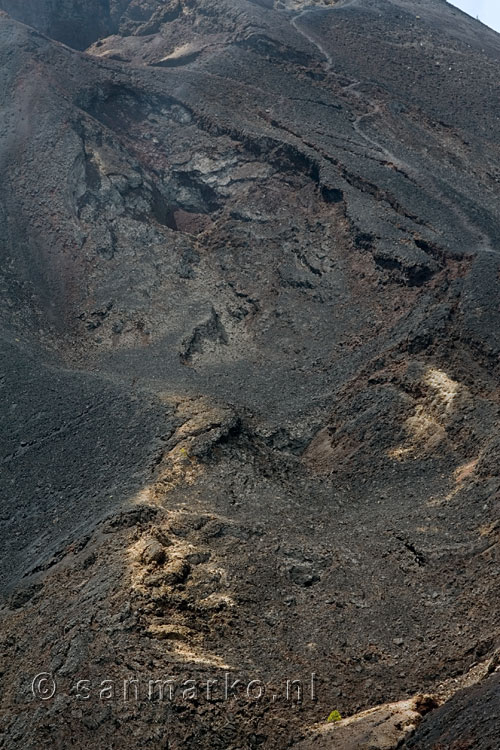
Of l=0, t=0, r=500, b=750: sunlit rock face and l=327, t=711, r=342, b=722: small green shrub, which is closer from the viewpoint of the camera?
l=327, t=711, r=342, b=722: small green shrub

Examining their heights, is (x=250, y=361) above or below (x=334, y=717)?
below

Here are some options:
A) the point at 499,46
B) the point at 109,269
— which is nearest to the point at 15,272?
the point at 109,269

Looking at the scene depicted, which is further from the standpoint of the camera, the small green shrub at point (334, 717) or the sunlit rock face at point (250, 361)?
the sunlit rock face at point (250, 361)

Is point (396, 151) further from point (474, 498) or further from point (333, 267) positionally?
point (474, 498)

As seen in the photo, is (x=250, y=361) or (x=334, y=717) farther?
(x=250, y=361)

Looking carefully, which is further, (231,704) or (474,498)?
(474,498)

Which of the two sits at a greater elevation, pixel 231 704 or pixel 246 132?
pixel 246 132

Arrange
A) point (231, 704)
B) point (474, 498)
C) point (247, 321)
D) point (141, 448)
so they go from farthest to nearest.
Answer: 1. point (247, 321)
2. point (141, 448)
3. point (474, 498)
4. point (231, 704)

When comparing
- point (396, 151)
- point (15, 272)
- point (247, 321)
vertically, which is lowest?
point (15, 272)
